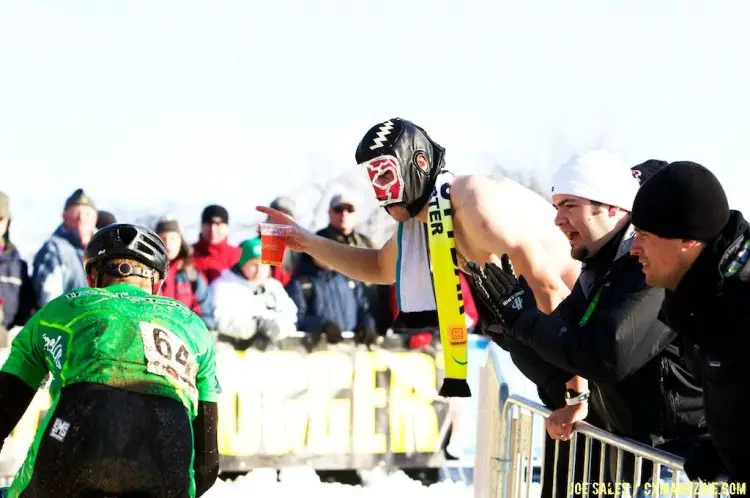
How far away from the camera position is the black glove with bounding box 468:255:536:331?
3791 mm

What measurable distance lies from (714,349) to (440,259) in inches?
84.2

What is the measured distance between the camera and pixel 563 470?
14.0 feet

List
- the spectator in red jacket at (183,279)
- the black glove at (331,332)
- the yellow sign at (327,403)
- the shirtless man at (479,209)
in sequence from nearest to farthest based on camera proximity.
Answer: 1. the shirtless man at (479,209)
2. the yellow sign at (327,403)
3. the spectator in red jacket at (183,279)
4. the black glove at (331,332)

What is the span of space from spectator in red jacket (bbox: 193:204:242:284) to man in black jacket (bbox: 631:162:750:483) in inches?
235

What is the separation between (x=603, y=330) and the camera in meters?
3.55

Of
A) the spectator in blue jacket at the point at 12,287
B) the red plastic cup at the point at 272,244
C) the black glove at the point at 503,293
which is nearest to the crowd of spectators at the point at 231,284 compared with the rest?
the spectator in blue jacket at the point at 12,287

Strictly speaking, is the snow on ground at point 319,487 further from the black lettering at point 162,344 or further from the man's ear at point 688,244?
the man's ear at point 688,244

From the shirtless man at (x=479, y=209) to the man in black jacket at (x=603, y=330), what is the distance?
50 cm

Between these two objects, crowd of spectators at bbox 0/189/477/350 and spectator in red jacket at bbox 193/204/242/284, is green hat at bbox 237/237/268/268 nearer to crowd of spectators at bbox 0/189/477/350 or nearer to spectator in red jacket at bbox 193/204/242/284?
crowd of spectators at bbox 0/189/477/350

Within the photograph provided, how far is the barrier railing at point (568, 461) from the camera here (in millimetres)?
3492

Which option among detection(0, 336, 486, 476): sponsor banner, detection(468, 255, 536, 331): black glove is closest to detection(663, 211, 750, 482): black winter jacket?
detection(468, 255, 536, 331): black glove

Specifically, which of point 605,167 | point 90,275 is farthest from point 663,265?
point 90,275

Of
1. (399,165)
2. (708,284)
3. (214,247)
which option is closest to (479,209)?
(399,165)

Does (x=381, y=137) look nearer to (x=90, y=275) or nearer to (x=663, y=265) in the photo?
(x=90, y=275)
